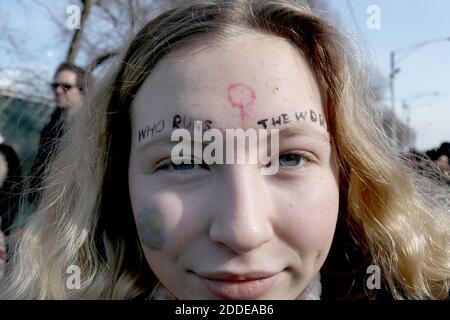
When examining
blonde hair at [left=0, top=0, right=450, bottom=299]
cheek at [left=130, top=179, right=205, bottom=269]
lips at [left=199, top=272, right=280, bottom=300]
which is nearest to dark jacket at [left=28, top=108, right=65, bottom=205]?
blonde hair at [left=0, top=0, right=450, bottom=299]

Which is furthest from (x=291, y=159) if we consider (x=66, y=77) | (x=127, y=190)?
(x=66, y=77)

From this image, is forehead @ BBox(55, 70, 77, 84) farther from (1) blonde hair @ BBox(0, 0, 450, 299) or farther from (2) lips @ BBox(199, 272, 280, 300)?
(2) lips @ BBox(199, 272, 280, 300)

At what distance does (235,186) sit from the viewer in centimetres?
89

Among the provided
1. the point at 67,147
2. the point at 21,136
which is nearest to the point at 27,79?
the point at 21,136

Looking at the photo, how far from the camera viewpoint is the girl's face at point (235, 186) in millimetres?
896

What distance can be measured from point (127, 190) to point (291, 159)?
481mm

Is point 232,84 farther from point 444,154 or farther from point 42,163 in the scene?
point 444,154

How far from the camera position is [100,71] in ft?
4.28

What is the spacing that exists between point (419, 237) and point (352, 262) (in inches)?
8.5

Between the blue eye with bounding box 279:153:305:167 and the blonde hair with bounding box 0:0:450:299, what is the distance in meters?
0.18

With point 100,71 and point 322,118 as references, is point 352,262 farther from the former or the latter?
point 100,71

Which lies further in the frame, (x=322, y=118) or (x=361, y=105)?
(x=361, y=105)

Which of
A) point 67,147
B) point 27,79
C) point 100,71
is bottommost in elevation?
point 67,147
